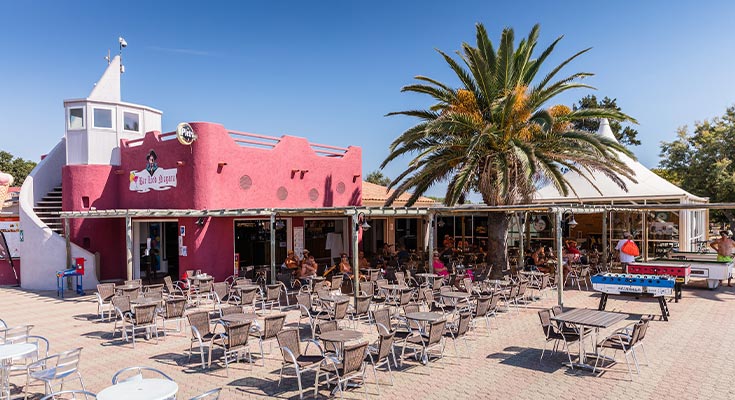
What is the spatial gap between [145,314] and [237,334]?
8.99ft

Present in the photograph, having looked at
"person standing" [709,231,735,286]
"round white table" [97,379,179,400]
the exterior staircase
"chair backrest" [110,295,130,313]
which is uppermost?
the exterior staircase

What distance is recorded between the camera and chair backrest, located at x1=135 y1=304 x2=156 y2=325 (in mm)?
9261

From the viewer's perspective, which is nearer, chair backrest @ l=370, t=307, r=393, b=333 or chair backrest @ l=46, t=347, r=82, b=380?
chair backrest @ l=46, t=347, r=82, b=380

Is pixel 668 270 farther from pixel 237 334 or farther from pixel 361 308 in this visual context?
pixel 237 334

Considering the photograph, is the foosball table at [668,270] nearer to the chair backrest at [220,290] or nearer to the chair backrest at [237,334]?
the chair backrest at [220,290]

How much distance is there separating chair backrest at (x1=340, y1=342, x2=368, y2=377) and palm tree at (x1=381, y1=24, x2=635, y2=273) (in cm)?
822

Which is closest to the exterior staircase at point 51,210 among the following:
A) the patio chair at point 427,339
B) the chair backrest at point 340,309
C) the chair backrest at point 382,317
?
the chair backrest at point 340,309

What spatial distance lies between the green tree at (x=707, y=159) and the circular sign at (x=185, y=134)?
84.9 ft

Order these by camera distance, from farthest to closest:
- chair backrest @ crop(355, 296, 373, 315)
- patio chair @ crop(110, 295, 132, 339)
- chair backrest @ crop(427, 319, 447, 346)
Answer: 1. chair backrest @ crop(355, 296, 373, 315)
2. patio chair @ crop(110, 295, 132, 339)
3. chair backrest @ crop(427, 319, 447, 346)

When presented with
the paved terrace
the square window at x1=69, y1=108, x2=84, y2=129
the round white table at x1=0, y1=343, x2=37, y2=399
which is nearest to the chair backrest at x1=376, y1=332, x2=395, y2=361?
the paved terrace

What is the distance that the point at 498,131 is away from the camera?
578 inches

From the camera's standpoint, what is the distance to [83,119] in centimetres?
1839

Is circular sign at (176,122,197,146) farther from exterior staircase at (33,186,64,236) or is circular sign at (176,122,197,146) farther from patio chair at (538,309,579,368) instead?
patio chair at (538,309,579,368)

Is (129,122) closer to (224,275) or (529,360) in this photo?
(224,275)
